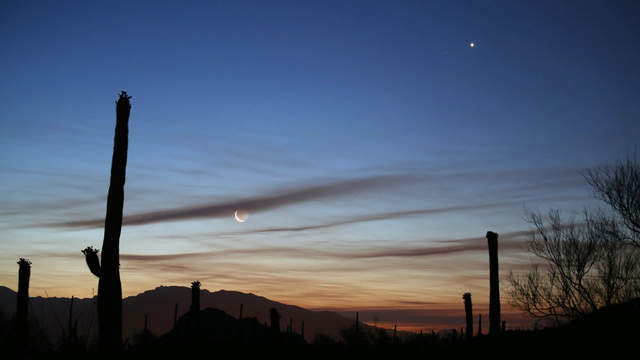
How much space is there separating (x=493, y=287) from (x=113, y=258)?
1743 centimetres

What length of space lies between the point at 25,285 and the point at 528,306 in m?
24.1

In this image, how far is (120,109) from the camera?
14680 mm

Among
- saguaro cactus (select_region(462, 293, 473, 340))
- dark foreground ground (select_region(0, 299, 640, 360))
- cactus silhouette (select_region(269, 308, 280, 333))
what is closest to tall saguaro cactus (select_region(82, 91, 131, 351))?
dark foreground ground (select_region(0, 299, 640, 360))

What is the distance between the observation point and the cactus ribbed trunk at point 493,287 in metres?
25.1

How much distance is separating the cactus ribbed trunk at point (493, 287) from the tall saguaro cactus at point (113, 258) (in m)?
16.8

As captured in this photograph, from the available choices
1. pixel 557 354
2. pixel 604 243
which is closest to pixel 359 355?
pixel 557 354

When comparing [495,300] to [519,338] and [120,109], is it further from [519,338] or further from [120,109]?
[120,109]

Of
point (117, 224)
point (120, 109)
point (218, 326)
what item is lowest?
point (218, 326)

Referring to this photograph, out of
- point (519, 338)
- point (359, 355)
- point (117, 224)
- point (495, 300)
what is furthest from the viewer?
point (495, 300)

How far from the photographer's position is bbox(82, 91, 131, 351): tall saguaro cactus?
1398 cm

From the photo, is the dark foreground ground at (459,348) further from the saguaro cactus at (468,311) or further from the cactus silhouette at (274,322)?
the saguaro cactus at (468,311)

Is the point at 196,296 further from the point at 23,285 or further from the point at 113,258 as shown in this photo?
the point at 113,258

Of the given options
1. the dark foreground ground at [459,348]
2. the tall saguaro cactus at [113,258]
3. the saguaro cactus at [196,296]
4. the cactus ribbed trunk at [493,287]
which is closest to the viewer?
the tall saguaro cactus at [113,258]

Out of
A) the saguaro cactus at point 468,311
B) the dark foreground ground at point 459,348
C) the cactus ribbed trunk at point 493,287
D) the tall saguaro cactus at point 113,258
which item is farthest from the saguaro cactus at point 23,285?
the saguaro cactus at point 468,311
